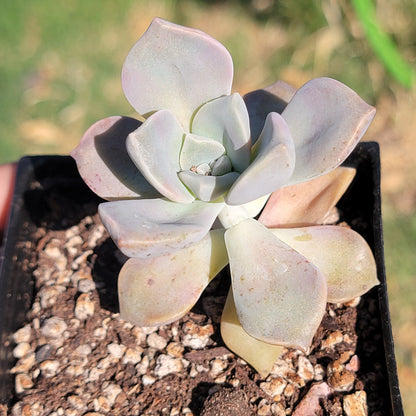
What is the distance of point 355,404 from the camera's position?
2.73ft

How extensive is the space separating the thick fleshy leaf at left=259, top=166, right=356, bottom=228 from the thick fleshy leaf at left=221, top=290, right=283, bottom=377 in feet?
0.54

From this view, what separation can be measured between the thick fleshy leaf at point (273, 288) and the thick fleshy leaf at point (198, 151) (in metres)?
0.12

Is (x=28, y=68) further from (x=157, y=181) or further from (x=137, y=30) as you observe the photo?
(x=157, y=181)

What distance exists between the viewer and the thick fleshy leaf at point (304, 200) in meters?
0.92

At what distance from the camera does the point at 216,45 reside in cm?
76

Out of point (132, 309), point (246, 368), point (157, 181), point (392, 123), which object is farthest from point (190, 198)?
point (392, 123)

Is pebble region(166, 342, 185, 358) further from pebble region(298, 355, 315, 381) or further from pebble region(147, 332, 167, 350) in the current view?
pebble region(298, 355, 315, 381)

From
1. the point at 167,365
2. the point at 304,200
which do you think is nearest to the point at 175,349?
the point at 167,365

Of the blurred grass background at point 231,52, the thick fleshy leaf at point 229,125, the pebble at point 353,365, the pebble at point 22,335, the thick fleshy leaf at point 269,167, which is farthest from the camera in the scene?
the blurred grass background at point 231,52

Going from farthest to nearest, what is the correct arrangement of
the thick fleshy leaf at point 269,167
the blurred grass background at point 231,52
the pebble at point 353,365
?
the blurred grass background at point 231,52 < the pebble at point 353,365 < the thick fleshy leaf at point 269,167

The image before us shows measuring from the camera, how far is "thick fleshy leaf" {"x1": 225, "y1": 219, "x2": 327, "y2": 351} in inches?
27.5

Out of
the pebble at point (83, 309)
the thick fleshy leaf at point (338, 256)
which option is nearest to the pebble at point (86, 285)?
the pebble at point (83, 309)

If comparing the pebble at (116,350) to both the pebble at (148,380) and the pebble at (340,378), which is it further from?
the pebble at (340,378)

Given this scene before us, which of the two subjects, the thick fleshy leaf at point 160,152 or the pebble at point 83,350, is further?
the pebble at point 83,350
